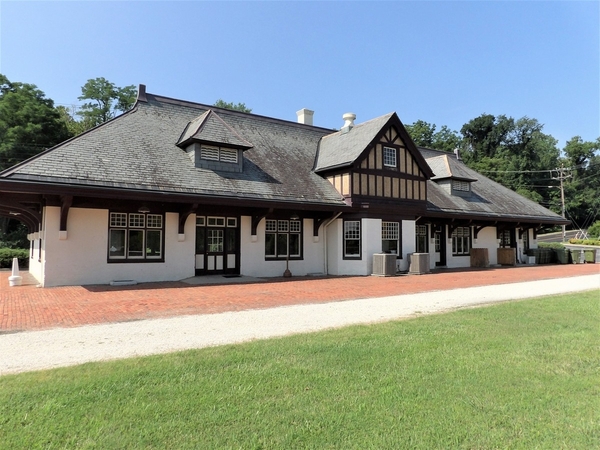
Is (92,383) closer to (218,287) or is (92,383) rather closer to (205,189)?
(218,287)

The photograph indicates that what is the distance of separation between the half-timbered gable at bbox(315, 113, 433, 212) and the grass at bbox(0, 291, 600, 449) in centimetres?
1224

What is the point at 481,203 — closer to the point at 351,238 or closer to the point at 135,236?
the point at 351,238

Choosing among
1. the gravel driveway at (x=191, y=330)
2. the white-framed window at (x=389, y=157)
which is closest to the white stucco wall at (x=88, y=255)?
the gravel driveway at (x=191, y=330)

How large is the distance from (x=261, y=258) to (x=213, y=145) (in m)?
4.95

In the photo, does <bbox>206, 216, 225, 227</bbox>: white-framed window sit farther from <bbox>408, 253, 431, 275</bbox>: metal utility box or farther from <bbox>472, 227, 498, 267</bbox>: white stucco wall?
<bbox>472, 227, 498, 267</bbox>: white stucco wall

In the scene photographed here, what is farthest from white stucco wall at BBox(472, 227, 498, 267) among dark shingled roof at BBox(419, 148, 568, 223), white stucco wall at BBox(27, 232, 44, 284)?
white stucco wall at BBox(27, 232, 44, 284)

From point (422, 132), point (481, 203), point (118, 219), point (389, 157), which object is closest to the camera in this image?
point (118, 219)

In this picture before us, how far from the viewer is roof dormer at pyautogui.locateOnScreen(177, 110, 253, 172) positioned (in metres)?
15.5

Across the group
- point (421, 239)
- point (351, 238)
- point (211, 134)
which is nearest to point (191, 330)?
point (211, 134)

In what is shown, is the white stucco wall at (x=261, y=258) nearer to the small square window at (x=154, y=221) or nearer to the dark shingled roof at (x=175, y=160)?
the dark shingled roof at (x=175, y=160)

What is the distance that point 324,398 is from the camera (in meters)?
3.82

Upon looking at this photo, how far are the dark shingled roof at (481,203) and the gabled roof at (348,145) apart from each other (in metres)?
4.95

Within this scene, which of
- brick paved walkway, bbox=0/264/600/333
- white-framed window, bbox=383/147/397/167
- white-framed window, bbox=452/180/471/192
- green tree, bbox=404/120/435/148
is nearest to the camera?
brick paved walkway, bbox=0/264/600/333

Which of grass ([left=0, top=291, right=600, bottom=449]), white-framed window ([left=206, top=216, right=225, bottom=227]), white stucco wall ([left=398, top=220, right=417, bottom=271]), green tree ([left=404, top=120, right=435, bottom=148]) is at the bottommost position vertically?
grass ([left=0, top=291, right=600, bottom=449])
